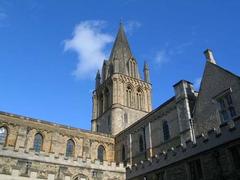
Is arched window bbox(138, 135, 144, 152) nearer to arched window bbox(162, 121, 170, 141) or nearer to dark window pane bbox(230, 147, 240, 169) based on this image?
arched window bbox(162, 121, 170, 141)

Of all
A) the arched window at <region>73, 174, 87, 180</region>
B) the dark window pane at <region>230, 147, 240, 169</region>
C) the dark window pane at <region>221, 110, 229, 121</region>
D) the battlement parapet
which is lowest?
the dark window pane at <region>230, 147, 240, 169</region>

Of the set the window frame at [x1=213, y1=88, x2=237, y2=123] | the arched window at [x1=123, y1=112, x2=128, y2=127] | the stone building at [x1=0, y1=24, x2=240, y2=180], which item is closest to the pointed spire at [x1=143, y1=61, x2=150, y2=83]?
the stone building at [x1=0, y1=24, x2=240, y2=180]

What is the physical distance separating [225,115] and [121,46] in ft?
127

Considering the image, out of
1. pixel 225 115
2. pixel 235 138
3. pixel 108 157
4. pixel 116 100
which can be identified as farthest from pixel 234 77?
pixel 116 100

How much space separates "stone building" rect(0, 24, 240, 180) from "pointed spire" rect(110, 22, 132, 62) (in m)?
8.49

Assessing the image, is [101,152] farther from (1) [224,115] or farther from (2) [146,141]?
(1) [224,115]

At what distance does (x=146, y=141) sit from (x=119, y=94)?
16170 millimetres

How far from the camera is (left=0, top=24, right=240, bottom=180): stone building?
1915cm

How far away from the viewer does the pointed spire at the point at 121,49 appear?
5644 centimetres

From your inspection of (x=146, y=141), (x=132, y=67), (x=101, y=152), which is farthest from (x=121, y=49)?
(x=146, y=141)

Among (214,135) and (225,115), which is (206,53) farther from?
(214,135)

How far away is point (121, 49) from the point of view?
58.1 m

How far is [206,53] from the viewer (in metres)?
26.9

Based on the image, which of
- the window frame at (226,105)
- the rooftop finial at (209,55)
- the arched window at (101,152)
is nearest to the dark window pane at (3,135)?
the arched window at (101,152)
